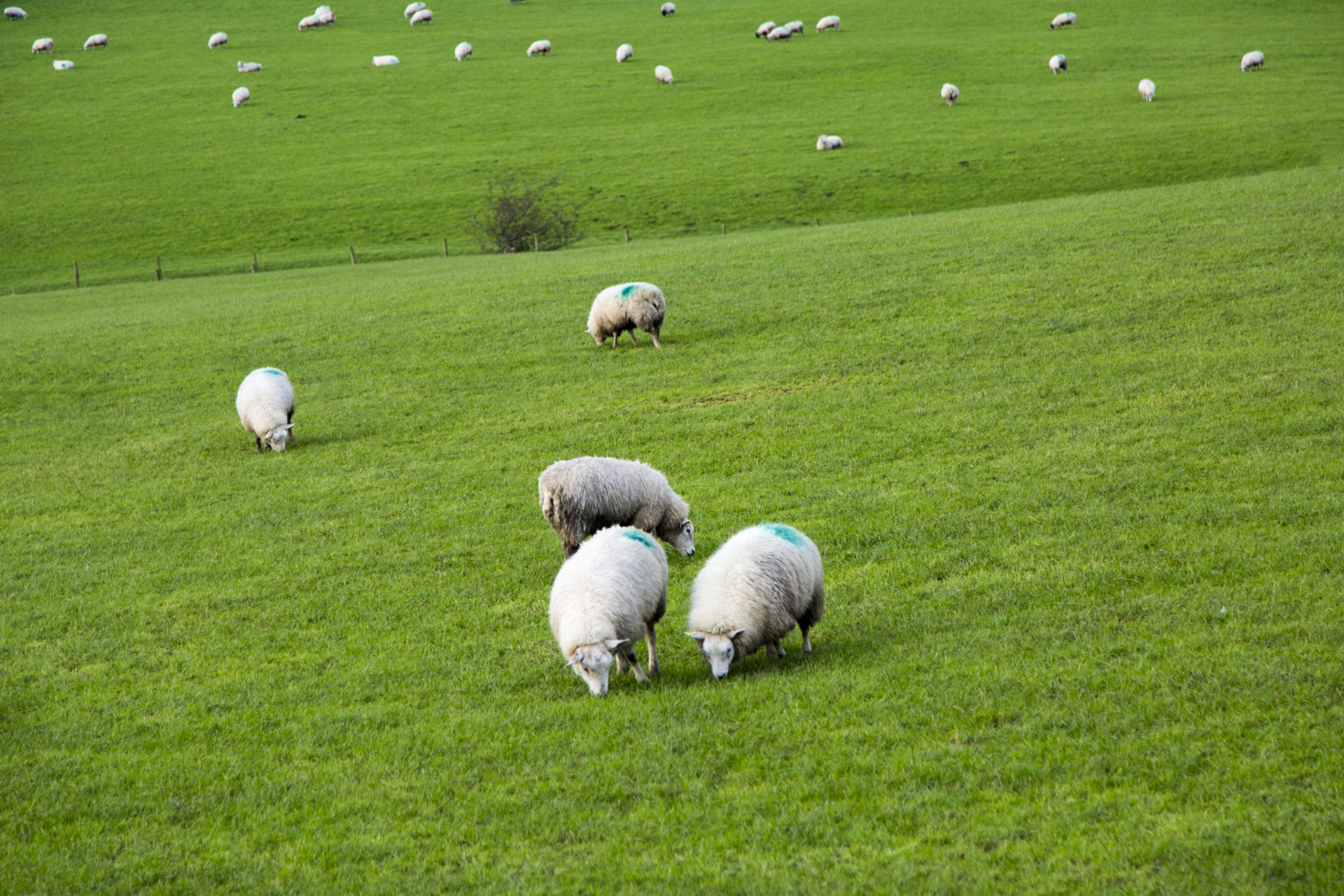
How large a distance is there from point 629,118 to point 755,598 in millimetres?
57097

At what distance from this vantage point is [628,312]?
23031 mm

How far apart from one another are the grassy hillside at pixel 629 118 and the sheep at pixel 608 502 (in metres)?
33.3

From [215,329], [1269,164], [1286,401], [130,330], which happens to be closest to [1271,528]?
[1286,401]

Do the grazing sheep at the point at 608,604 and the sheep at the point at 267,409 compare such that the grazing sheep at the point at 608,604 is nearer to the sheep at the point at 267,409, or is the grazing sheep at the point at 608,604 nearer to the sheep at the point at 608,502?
the sheep at the point at 608,502

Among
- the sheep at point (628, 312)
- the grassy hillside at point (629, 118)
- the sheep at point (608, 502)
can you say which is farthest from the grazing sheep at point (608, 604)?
the grassy hillside at point (629, 118)

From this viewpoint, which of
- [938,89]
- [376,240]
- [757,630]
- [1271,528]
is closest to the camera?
[757,630]

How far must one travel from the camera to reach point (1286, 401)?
15.0 meters

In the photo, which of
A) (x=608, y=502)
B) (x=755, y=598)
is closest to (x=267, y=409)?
(x=608, y=502)

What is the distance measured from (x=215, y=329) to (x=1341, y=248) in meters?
27.3

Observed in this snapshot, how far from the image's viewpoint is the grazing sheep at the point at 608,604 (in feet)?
29.4

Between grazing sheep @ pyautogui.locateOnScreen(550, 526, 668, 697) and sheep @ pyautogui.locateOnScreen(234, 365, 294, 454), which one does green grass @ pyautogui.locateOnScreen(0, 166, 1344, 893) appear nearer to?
grazing sheep @ pyautogui.locateOnScreen(550, 526, 668, 697)

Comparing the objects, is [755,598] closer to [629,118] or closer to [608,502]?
[608,502]

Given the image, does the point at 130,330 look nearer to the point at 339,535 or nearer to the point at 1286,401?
the point at 339,535

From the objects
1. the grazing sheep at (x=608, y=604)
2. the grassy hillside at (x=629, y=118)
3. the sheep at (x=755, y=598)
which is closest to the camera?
the grazing sheep at (x=608, y=604)
